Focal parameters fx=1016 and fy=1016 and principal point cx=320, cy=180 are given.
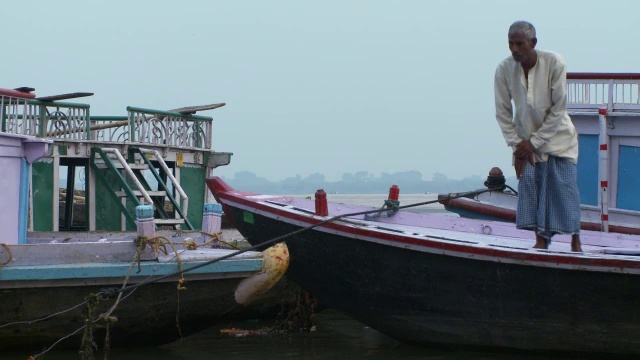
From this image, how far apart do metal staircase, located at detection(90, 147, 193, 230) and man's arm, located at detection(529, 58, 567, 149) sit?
663 centimetres

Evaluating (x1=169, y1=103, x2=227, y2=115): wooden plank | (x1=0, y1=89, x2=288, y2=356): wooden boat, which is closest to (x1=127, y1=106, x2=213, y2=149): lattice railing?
(x1=169, y1=103, x2=227, y2=115): wooden plank

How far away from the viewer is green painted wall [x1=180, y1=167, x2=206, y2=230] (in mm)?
15570

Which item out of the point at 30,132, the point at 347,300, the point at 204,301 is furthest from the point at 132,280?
the point at 30,132

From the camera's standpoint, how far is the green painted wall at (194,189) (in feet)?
51.1

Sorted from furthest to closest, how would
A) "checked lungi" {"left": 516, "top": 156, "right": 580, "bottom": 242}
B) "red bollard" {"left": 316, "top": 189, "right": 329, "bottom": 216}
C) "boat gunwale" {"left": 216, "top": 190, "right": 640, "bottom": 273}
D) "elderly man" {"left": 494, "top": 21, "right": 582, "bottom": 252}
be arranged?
"red bollard" {"left": 316, "top": 189, "right": 329, "bottom": 216} → "checked lungi" {"left": 516, "top": 156, "right": 580, "bottom": 242} → "elderly man" {"left": 494, "top": 21, "right": 582, "bottom": 252} → "boat gunwale" {"left": 216, "top": 190, "right": 640, "bottom": 273}

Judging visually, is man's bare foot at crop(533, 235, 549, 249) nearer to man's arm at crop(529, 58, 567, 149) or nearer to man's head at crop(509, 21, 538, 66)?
man's arm at crop(529, 58, 567, 149)

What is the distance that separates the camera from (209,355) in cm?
897

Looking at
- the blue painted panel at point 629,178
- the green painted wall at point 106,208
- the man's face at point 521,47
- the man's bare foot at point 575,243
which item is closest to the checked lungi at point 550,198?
the man's bare foot at point 575,243

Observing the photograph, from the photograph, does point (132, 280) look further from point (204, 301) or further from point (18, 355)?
point (18, 355)

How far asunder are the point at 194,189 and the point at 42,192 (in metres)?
2.78

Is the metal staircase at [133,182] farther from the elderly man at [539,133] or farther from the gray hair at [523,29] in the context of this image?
the gray hair at [523,29]

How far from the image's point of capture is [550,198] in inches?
322

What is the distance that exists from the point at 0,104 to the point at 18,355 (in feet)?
7.77

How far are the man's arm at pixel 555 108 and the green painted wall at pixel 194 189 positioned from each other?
8.46 meters
